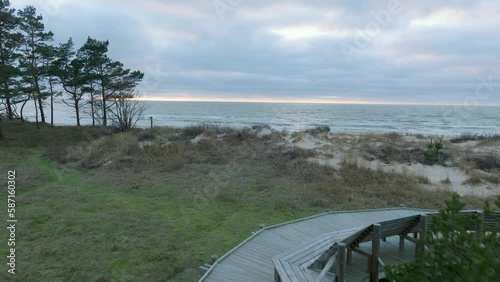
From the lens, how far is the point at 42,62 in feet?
98.1

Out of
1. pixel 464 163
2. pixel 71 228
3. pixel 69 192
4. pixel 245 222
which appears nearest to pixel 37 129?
pixel 69 192

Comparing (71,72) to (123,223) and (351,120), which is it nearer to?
(123,223)

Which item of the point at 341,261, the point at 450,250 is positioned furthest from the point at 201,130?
the point at 450,250

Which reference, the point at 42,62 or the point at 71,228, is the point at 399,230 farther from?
the point at 42,62

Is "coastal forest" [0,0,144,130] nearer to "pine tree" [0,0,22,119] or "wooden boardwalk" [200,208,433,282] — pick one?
"pine tree" [0,0,22,119]

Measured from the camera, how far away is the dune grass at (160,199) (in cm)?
723

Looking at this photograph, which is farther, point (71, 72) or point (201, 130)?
point (71, 72)

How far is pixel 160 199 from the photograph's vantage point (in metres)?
11.9

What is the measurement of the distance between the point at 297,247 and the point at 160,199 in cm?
735

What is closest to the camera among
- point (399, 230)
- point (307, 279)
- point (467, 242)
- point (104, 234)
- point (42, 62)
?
point (467, 242)

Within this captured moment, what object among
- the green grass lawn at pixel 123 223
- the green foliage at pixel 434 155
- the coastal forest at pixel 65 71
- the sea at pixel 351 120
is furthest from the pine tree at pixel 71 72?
the green foliage at pixel 434 155

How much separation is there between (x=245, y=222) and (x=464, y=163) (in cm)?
1261

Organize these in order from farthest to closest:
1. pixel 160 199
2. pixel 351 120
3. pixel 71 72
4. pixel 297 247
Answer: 1. pixel 351 120
2. pixel 71 72
3. pixel 160 199
4. pixel 297 247

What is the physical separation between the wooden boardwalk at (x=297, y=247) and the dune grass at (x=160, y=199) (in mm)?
1404
